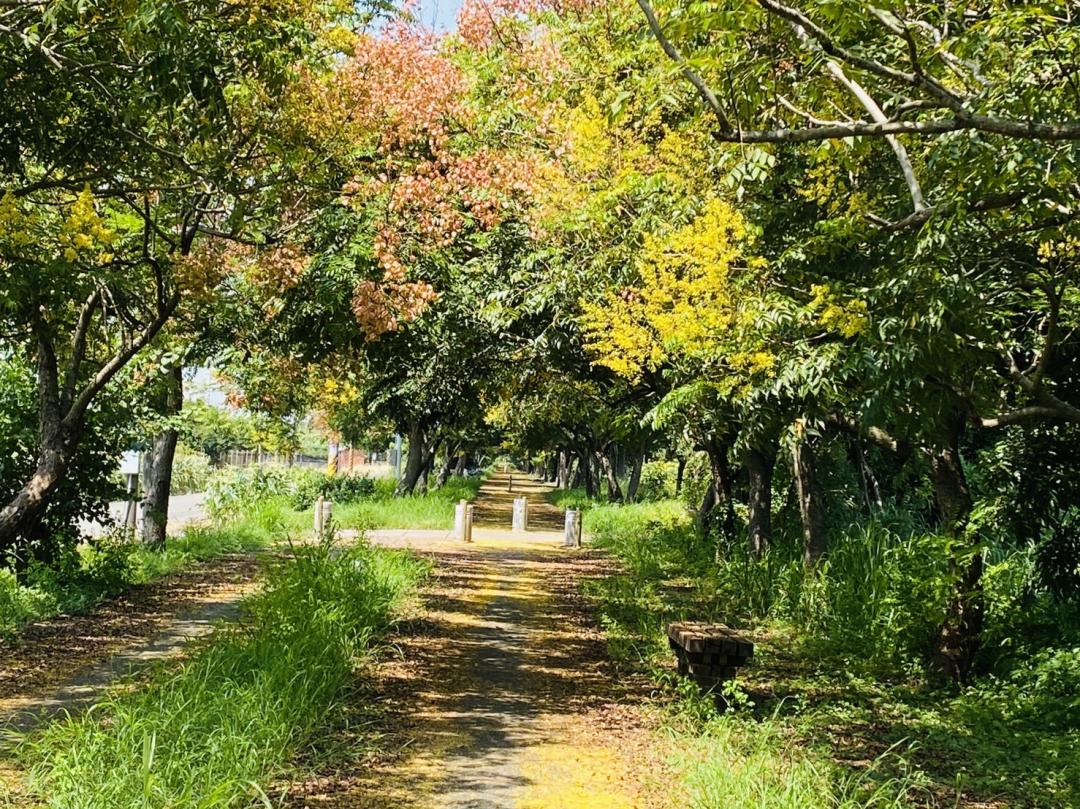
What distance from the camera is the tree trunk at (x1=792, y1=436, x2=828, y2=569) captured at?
12031mm

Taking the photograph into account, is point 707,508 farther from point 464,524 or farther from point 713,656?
point 713,656

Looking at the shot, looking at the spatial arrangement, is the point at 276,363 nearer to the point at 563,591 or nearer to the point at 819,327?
the point at 563,591

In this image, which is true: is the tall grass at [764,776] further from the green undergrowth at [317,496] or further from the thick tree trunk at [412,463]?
the thick tree trunk at [412,463]

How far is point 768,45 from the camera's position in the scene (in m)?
6.05

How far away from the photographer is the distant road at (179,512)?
22.0m

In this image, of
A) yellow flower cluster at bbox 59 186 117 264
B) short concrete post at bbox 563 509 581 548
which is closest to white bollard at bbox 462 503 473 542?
short concrete post at bbox 563 509 581 548

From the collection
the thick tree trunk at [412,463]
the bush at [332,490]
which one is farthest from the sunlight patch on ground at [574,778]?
the thick tree trunk at [412,463]

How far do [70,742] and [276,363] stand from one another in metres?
11.0

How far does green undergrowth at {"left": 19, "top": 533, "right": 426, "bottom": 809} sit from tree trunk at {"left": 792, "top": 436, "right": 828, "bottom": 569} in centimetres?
549

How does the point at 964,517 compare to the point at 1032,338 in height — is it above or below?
below

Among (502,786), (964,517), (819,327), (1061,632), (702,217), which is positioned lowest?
(502,786)

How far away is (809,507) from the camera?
12.1 meters

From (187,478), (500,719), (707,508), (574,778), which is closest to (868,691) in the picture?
(500,719)

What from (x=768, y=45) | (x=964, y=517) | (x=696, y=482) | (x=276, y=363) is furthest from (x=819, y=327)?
(x=696, y=482)
